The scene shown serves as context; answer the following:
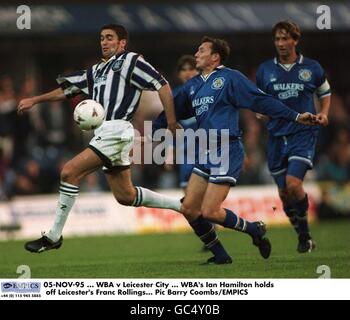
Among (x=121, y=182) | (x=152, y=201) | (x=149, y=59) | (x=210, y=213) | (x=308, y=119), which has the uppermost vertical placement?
(x=149, y=59)

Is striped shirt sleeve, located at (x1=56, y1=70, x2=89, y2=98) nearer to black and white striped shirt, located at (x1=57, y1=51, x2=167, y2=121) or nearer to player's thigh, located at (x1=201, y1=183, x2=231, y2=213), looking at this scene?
black and white striped shirt, located at (x1=57, y1=51, x2=167, y2=121)

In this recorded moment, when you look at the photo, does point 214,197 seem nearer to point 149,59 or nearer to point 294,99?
point 294,99

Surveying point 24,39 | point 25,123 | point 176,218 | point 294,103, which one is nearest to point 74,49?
point 24,39

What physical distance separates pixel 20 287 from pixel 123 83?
6.30 ft

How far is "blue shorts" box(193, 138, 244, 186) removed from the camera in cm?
791

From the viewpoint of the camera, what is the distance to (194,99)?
814cm

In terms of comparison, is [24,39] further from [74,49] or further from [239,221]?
[239,221]

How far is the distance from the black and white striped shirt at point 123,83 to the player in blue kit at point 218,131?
0.41m

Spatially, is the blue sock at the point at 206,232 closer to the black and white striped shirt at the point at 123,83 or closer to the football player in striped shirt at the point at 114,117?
the football player in striped shirt at the point at 114,117

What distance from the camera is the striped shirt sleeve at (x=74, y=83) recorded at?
8328 millimetres

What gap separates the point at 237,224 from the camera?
8.00 m

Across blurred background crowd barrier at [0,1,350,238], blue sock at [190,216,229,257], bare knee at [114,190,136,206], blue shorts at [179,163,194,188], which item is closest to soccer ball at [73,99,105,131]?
bare knee at [114,190,136,206]

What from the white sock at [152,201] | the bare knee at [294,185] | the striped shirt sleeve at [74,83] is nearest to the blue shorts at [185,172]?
the bare knee at [294,185]

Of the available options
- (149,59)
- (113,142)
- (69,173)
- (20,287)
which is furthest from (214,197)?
(149,59)
